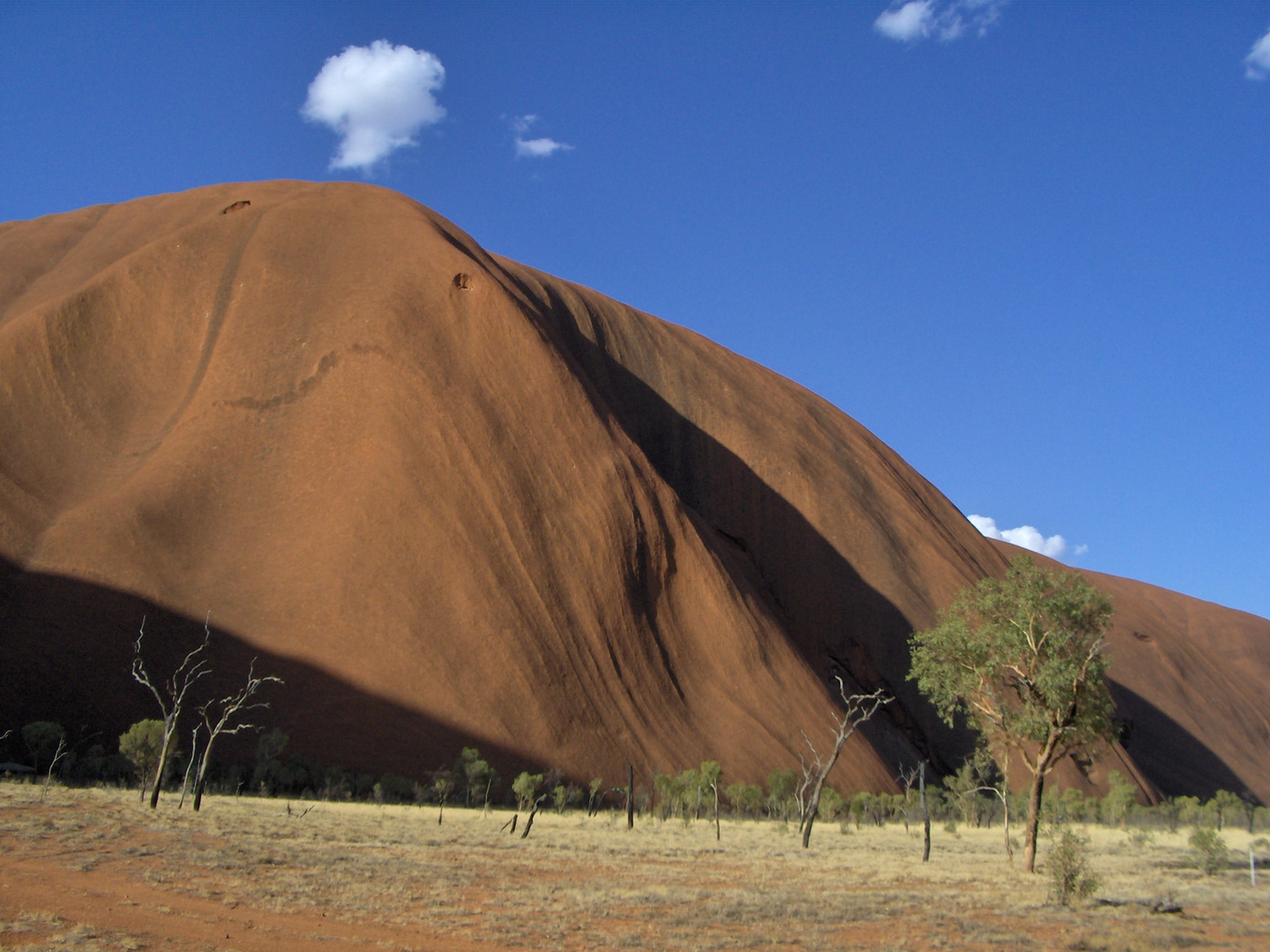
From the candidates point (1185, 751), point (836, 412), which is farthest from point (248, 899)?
point (1185, 751)

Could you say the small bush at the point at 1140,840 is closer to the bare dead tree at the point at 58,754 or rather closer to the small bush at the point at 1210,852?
the small bush at the point at 1210,852

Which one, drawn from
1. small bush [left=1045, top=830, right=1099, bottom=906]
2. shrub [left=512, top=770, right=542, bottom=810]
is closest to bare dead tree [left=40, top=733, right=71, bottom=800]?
shrub [left=512, top=770, right=542, bottom=810]

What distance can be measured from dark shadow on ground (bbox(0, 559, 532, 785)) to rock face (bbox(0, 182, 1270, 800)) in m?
0.09

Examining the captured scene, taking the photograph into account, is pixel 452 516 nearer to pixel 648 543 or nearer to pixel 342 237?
pixel 648 543

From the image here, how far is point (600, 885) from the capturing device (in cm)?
1353

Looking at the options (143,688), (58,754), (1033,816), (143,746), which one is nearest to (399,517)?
(143,688)

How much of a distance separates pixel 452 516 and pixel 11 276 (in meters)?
27.3

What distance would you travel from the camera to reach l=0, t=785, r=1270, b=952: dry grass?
10.4 meters

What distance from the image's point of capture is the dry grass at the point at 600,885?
34.3 feet

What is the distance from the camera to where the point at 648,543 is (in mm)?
38438

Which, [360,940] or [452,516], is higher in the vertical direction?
[452,516]

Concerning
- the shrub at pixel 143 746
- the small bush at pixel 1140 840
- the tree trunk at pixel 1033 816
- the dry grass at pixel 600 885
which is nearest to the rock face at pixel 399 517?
the shrub at pixel 143 746

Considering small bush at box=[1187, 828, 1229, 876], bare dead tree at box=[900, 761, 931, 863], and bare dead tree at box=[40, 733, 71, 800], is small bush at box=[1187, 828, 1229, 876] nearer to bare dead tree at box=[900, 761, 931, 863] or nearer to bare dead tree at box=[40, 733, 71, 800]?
bare dead tree at box=[900, 761, 931, 863]

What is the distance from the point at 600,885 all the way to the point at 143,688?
68.5 ft
